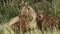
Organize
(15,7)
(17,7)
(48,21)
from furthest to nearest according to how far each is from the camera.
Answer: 1. (15,7)
2. (17,7)
3. (48,21)

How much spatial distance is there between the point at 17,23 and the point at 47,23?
68 cm

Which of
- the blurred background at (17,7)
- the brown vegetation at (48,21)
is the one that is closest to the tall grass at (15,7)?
the blurred background at (17,7)

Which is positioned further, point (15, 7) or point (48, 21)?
point (15, 7)

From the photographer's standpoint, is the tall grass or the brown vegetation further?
the tall grass

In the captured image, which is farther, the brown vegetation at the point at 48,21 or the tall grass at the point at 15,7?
the tall grass at the point at 15,7

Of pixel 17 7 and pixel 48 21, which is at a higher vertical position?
pixel 17 7

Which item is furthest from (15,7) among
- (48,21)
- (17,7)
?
(48,21)

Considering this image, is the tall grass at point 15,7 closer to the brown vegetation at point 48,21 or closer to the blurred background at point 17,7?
the blurred background at point 17,7

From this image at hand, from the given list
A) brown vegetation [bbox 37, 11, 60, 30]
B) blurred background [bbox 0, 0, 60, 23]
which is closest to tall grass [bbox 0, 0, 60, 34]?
blurred background [bbox 0, 0, 60, 23]

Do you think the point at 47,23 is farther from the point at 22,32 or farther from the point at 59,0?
the point at 59,0

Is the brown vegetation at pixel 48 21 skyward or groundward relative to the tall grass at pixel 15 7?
groundward

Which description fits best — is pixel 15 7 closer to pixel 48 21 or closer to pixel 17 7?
pixel 17 7

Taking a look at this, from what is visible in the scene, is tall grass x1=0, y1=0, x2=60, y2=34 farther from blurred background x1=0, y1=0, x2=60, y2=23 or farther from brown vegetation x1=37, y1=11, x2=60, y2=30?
brown vegetation x1=37, y1=11, x2=60, y2=30

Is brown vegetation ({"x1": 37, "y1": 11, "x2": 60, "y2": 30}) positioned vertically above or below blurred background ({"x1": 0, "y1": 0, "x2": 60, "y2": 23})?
below
